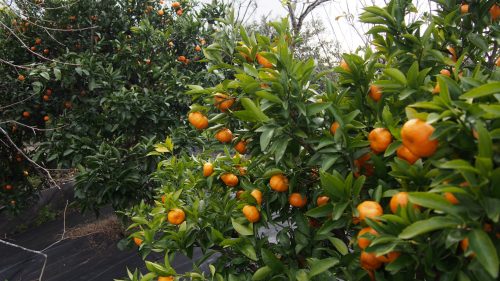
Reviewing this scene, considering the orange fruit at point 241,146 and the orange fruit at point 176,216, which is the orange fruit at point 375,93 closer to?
the orange fruit at point 241,146

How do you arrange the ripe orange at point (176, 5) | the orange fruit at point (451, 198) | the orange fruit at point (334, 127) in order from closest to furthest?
the orange fruit at point (451, 198) → the orange fruit at point (334, 127) → the ripe orange at point (176, 5)

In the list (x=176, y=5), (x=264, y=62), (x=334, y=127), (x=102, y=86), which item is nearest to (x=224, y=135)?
(x=264, y=62)

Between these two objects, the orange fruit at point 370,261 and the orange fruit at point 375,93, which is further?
the orange fruit at point 375,93

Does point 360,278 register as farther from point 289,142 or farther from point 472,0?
point 472,0

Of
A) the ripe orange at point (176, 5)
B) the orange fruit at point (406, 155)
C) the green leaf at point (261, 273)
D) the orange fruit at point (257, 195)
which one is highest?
the ripe orange at point (176, 5)

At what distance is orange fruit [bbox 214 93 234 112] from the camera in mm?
1392

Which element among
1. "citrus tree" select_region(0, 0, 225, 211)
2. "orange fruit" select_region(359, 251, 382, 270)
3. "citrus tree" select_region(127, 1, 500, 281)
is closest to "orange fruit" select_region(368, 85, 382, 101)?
"citrus tree" select_region(127, 1, 500, 281)

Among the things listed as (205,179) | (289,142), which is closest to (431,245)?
(289,142)

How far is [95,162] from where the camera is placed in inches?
118

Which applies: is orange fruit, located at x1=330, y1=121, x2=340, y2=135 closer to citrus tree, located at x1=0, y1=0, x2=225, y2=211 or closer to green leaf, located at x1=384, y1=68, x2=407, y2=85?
green leaf, located at x1=384, y1=68, x2=407, y2=85

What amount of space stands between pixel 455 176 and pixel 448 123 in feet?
0.36

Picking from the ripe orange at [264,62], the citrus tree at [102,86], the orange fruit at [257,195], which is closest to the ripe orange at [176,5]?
the citrus tree at [102,86]

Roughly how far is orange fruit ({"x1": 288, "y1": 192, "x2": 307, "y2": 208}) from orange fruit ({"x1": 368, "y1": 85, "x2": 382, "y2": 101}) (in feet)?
1.38

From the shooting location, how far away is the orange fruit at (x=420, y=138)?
826mm
